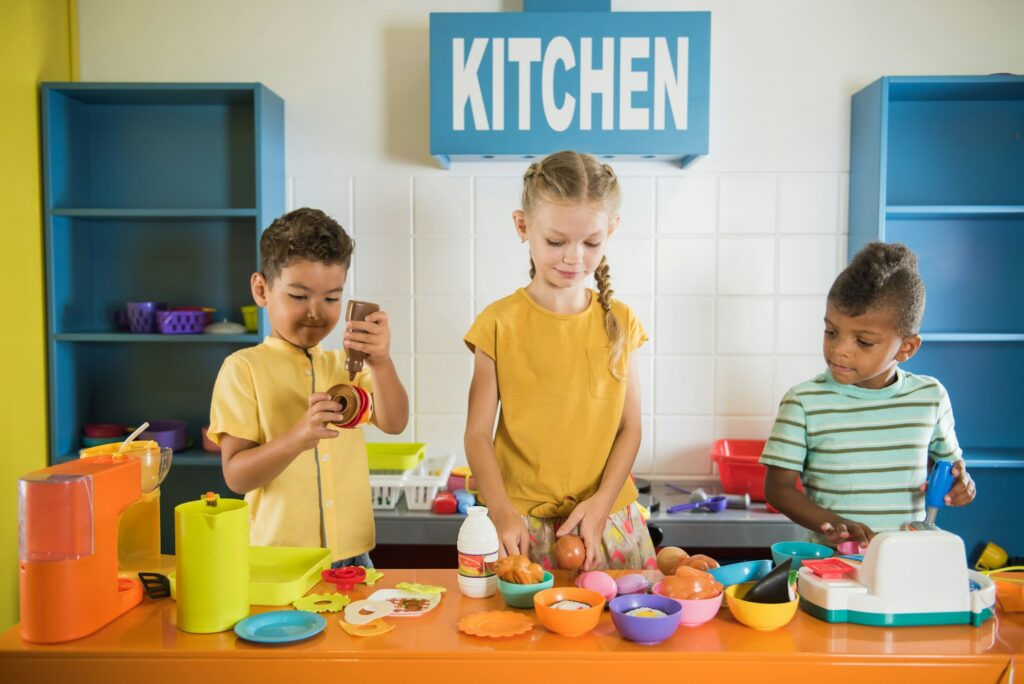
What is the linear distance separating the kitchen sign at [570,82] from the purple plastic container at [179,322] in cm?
83

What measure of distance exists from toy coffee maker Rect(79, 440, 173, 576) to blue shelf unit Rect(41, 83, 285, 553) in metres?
1.22

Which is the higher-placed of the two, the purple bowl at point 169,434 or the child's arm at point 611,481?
the child's arm at point 611,481

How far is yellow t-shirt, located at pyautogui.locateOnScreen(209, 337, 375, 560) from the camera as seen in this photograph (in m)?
1.48

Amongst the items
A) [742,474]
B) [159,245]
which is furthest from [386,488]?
[159,245]

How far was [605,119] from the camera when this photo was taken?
2.24m

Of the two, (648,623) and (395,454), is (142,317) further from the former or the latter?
(648,623)

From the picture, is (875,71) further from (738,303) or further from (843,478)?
(843,478)

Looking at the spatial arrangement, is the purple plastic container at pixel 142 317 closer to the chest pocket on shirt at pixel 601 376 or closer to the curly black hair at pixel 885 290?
the chest pocket on shirt at pixel 601 376

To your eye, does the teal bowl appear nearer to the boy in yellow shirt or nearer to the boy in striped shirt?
the boy in yellow shirt

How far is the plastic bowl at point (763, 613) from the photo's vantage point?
104 cm

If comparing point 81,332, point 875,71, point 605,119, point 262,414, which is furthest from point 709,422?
point 81,332

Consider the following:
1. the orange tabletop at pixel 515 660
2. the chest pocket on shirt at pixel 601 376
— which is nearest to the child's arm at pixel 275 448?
the orange tabletop at pixel 515 660

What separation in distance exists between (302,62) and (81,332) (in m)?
1.02

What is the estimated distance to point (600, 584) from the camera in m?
1.14
